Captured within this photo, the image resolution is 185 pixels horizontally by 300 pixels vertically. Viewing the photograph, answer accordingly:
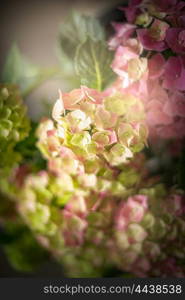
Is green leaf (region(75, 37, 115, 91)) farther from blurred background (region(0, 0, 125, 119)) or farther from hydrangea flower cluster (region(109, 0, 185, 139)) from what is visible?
blurred background (region(0, 0, 125, 119))

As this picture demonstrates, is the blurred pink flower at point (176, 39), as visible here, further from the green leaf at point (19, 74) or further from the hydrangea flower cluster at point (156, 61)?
the green leaf at point (19, 74)

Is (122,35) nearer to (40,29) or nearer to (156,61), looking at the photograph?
(156,61)

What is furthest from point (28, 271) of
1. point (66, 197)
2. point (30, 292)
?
point (66, 197)

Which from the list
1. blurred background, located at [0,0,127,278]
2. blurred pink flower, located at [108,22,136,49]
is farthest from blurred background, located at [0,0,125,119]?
blurred pink flower, located at [108,22,136,49]

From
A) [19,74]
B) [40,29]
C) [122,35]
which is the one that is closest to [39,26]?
[40,29]

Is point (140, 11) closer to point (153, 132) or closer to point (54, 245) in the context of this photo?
point (153, 132)

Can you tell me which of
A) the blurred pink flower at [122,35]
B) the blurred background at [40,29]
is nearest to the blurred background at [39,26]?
the blurred background at [40,29]
